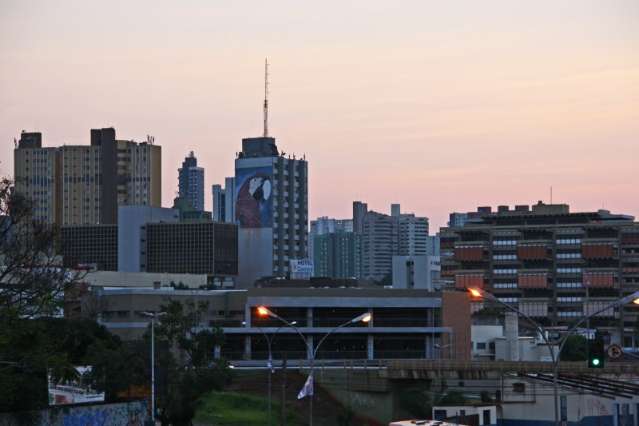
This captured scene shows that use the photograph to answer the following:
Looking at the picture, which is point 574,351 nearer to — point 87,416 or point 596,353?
point 87,416

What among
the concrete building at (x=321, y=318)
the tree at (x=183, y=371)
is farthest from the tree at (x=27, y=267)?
the concrete building at (x=321, y=318)

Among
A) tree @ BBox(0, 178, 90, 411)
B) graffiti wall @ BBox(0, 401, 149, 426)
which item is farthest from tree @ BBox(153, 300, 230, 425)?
tree @ BBox(0, 178, 90, 411)

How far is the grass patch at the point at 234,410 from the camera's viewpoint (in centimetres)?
9612

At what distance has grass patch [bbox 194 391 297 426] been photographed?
96125mm

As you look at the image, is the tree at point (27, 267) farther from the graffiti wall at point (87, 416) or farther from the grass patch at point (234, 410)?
the grass patch at point (234, 410)

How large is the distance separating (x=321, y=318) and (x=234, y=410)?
4491cm

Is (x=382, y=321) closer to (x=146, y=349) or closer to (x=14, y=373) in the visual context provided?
(x=146, y=349)

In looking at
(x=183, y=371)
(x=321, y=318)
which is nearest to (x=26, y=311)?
(x=183, y=371)

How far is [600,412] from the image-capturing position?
95.9 meters

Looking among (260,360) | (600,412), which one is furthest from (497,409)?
(260,360)

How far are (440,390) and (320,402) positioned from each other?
912 cm

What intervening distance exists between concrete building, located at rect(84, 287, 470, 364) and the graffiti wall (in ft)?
213

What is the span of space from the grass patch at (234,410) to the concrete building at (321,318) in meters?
33.0

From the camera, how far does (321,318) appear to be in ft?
484
